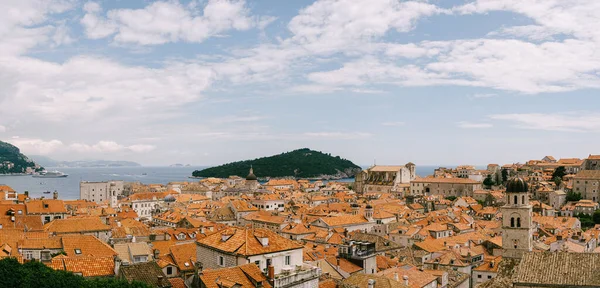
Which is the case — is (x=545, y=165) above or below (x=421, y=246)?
A: above

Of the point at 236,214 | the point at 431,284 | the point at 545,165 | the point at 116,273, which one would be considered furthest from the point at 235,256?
the point at 545,165

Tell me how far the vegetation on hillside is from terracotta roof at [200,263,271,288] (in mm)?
2919

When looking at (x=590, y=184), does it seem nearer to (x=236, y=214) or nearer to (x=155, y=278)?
(x=236, y=214)

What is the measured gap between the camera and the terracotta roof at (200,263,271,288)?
19.7 m

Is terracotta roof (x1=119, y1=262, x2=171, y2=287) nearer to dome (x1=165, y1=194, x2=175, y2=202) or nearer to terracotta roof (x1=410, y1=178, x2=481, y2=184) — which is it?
dome (x1=165, y1=194, x2=175, y2=202)

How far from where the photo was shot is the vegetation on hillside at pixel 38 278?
20906mm

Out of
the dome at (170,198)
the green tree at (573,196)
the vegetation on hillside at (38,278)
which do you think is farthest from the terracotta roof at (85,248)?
the green tree at (573,196)

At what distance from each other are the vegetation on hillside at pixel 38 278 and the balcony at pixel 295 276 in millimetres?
5510

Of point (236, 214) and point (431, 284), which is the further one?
point (236, 214)

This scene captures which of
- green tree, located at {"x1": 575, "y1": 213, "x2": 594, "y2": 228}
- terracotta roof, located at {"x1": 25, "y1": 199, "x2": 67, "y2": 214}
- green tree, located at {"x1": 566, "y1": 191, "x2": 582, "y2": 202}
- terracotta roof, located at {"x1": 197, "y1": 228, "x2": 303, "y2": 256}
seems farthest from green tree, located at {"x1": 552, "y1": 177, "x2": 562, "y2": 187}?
terracotta roof, located at {"x1": 197, "y1": 228, "x2": 303, "y2": 256}

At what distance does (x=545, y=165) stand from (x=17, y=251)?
132669 millimetres

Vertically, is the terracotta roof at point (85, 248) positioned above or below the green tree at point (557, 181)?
below

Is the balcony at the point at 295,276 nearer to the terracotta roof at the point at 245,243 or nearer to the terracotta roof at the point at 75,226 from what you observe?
the terracotta roof at the point at 245,243

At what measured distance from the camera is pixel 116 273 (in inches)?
957
